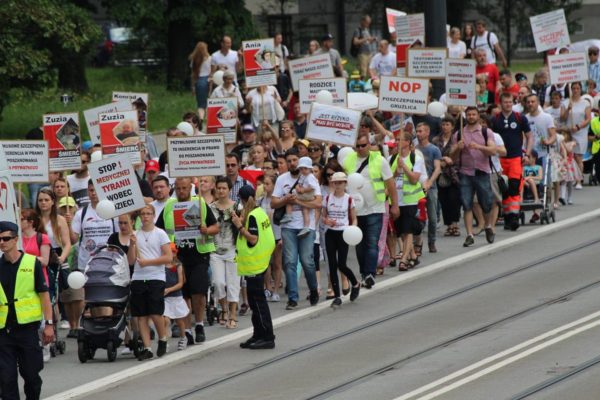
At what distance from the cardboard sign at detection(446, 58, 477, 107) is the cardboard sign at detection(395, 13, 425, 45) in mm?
6014

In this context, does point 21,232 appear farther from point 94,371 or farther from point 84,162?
point 84,162

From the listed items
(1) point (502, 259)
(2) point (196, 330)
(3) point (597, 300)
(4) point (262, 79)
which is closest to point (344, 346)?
(2) point (196, 330)

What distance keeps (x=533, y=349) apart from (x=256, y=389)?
2.97 metres

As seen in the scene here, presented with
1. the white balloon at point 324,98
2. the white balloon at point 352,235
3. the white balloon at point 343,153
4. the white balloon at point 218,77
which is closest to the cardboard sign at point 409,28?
the white balloon at point 218,77

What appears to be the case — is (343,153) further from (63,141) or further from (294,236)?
(63,141)

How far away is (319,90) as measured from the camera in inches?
1021

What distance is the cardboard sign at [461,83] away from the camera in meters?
25.4

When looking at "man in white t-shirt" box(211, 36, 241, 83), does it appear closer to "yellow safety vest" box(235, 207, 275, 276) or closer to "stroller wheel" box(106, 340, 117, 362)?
"yellow safety vest" box(235, 207, 275, 276)

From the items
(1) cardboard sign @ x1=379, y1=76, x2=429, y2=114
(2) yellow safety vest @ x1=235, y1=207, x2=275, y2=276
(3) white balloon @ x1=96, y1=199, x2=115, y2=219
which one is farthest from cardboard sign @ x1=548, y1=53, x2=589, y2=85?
(3) white balloon @ x1=96, y1=199, x2=115, y2=219

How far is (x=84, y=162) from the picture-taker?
74.8 ft

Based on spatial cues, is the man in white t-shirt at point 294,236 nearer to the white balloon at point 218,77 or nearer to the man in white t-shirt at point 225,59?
the white balloon at point 218,77

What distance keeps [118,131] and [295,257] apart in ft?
11.4

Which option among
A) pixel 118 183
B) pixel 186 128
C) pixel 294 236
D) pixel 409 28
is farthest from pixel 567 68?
pixel 118 183

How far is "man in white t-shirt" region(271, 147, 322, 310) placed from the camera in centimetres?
2064
